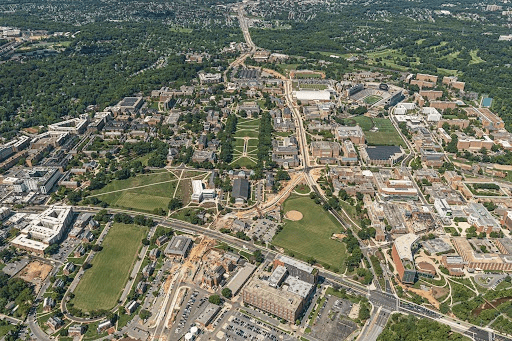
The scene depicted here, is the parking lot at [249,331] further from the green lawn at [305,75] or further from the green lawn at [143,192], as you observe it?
the green lawn at [305,75]

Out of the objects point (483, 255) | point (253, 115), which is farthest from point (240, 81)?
point (483, 255)

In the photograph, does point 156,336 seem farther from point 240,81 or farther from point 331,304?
point 240,81

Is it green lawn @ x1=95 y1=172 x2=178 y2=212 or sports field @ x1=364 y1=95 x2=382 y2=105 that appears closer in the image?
green lawn @ x1=95 y1=172 x2=178 y2=212

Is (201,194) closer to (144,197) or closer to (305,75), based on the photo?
(144,197)

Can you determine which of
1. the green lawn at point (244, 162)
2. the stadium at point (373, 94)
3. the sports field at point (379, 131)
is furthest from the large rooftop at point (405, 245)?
the stadium at point (373, 94)

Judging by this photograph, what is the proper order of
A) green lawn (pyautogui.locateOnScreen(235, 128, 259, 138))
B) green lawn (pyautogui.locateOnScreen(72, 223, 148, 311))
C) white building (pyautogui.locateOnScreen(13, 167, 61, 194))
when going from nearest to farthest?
green lawn (pyautogui.locateOnScreen(72, 223, 148, 311)) → white building (pyautogui.locateOnScreen(13, 167, 61, 194)) → green lawn (pyautogui.locateOnScreen(235, 128, 259, 138))

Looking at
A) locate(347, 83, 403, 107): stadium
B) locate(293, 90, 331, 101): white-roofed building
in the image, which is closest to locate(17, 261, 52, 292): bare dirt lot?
locate(293, 90, 331, 101): white-roofed building

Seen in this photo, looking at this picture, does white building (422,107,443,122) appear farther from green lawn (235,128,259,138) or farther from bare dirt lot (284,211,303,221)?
bare dirt lot (284,211,303,221)
